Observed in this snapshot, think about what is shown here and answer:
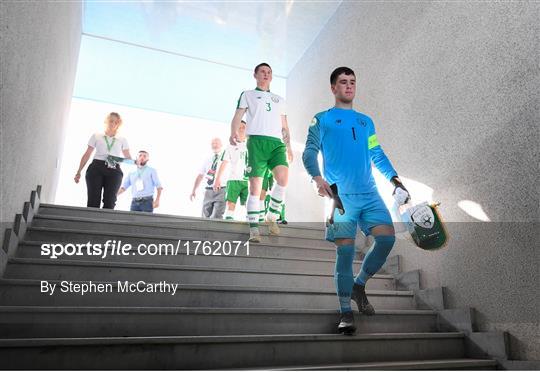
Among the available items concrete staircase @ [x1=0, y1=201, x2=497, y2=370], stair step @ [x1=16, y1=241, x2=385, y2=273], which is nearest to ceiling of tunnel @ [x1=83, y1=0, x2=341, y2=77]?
concrete staircase @ [x1=0, y1=201, x2=497, y2=370]

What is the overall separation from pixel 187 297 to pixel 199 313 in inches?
12.0

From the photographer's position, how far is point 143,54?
24.7ft

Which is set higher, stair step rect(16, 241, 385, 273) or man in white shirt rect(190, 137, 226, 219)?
man in white shirt rect(190, 137, 226, 219)

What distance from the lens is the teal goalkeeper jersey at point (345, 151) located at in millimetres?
2369

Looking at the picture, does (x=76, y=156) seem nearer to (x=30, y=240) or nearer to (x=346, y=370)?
(x=30, y=240)

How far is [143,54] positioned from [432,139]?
6010 mm

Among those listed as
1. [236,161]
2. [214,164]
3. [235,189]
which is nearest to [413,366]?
[235,189]

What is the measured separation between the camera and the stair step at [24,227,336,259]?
298 centimetres

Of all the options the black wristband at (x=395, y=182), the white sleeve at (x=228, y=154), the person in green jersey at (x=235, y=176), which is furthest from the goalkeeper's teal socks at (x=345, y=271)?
the white sleeve at (x=228, y=154)

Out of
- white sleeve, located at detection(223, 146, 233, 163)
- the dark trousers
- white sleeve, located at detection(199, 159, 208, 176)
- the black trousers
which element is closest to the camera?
the black trousers

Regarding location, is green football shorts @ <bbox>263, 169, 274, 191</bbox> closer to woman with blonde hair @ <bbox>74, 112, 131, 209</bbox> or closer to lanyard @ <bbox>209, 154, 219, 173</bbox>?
lanyard @ <bbox>209, 154, 219, 173</bbox>

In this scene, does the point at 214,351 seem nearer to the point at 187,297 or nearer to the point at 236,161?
the point at 187,297

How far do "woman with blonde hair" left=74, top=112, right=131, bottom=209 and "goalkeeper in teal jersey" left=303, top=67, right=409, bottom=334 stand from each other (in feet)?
9.77

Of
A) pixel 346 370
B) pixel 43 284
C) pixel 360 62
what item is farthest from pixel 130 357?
pixel 360 62
